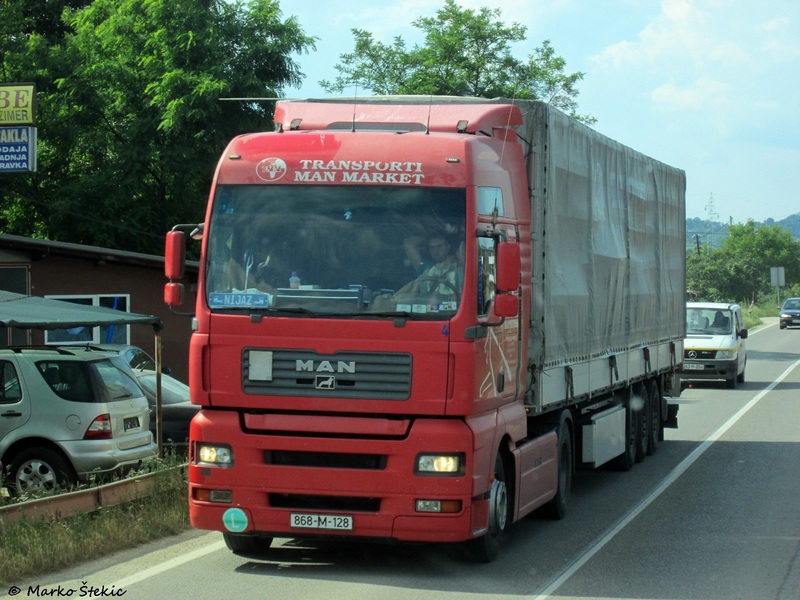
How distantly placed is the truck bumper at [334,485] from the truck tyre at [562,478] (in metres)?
2.71

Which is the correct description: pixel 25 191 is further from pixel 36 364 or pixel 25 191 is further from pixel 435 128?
pixel 435 128

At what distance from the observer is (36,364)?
11.8 meters

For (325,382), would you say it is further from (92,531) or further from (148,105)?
(148,105)

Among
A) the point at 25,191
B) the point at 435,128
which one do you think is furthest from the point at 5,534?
the point at 25,191

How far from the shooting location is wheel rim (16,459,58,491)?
1148 cm

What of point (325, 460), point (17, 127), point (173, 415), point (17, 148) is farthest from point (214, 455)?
point (17, 127)

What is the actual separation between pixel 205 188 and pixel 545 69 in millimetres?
16450

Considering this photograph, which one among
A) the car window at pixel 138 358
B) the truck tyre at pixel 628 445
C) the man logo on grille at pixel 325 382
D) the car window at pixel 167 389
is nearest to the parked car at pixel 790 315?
the truck tyre at pixel 628 445

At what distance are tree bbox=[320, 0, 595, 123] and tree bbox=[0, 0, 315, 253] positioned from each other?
9867 millimetres

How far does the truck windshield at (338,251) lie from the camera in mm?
8195

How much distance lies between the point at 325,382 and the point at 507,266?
1.49 m

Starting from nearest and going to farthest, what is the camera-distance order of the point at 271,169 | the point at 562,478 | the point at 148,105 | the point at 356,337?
1. the point at 356,337
2. the point at 271,169
3. the point at 562,478
4. the point at 148,105

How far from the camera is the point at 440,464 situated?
8125 millimetres

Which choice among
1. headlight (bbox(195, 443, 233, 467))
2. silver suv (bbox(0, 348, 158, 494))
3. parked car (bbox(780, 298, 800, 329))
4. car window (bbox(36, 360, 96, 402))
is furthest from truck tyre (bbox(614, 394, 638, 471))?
parked car (bbox(780, 298, 800, 329))
